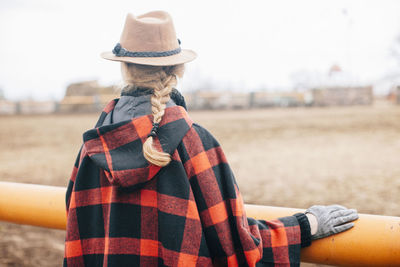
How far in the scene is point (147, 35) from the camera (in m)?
1.21

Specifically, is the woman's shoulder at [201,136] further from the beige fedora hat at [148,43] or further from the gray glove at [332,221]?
the gray glove at [332,221]

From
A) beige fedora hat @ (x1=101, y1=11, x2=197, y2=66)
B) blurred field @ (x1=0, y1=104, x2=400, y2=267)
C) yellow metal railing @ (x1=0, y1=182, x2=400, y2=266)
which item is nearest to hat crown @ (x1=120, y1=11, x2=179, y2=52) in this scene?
beige fedora hat @ (x1=101, y1=11, x2=197, y2=66)

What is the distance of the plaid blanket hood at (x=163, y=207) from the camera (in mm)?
1137

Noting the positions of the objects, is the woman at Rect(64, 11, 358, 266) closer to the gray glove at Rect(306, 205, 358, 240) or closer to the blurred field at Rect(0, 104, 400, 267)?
the gray glove at Rect(306, 205, 358, 240)

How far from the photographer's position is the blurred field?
320cm

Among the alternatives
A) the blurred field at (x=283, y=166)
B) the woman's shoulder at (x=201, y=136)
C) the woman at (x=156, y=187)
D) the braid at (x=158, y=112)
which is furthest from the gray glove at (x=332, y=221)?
the blurred field at (x=283, y=166)

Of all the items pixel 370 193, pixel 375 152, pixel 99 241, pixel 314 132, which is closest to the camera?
pixel 99 241

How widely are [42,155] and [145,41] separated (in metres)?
6.49

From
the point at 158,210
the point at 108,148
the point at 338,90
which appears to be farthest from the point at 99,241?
the point at 338,90

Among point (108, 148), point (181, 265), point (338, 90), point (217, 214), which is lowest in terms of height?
point (338, 90)

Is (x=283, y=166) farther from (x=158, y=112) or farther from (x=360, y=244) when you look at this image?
(x=158, y=112)

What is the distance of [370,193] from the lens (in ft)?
12.7

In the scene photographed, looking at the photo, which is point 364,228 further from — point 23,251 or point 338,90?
point 338,90

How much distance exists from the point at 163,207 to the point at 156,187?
73 mm
